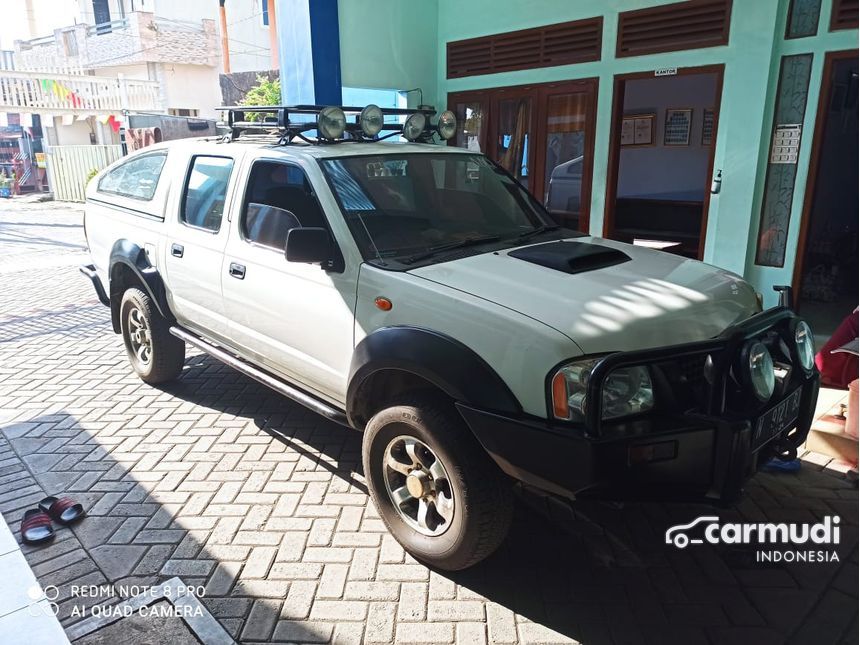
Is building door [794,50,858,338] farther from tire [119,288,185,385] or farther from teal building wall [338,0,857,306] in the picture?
tire [119,288,185,385]

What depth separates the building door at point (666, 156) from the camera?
9578mm

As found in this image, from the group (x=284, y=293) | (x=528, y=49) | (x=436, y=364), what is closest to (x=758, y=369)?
(x=436, y=364)

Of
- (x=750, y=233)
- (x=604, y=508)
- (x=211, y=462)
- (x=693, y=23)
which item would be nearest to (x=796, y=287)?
(x=750, y=233)

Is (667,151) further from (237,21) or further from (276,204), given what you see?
(237,21)

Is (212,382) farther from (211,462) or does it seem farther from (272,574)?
(272,574)

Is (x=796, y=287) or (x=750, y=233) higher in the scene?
(x=750, y=233)

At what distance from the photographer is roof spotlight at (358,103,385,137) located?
4125mm

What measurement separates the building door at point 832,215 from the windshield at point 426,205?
3.20 metres

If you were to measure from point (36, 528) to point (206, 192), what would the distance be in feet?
7.40

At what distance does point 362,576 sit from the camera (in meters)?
2.96

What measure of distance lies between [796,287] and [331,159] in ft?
15.1

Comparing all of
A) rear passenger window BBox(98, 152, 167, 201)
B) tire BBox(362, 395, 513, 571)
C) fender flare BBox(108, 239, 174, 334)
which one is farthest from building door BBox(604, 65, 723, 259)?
tire BBox(362, 395, 513, 571)

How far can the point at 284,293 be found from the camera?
354 centimetres

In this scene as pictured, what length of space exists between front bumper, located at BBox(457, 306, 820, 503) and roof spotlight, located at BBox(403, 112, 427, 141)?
2.65m
